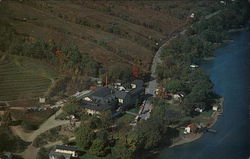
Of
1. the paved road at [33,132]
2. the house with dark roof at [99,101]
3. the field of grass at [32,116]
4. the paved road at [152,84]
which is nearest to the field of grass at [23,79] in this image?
the field of grass at [32,116]

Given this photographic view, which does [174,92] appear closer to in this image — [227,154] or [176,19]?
[227,154]

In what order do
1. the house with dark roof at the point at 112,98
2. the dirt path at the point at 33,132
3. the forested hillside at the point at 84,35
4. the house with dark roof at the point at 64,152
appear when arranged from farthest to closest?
the forested hillside at the point at 84,35, the house with dark roof at the point at 112,98, the dirt path at the point at 33,132, the house with dark roof at the point at 64,152

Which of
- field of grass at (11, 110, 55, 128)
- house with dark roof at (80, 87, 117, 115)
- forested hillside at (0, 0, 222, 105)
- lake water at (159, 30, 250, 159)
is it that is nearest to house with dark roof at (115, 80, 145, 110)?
house with dark roof at (80, 87, 117, 115)

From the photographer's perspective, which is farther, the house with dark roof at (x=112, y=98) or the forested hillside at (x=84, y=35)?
the forested hillside at (x=84, y=35)

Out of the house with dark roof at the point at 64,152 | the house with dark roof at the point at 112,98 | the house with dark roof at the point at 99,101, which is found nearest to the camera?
the house with dark roof at the point at 64,152

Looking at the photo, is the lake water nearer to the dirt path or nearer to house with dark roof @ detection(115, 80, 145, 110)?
house with dark roof @ detection(115, 80, 145, 110)

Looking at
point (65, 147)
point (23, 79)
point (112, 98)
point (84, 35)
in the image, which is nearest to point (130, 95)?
point (112, 98)

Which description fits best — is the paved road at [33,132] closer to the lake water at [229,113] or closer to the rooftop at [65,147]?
the rooftop at [65,147]
